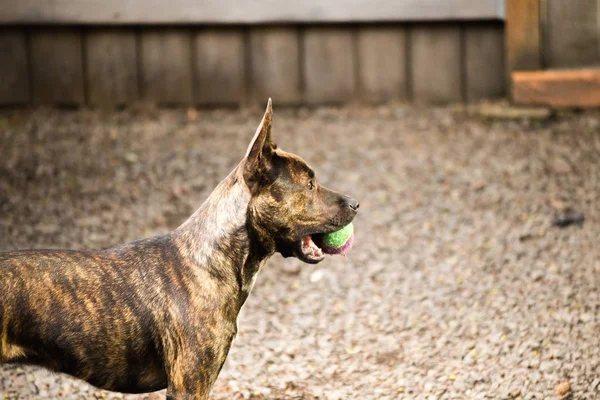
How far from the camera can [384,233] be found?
6.48 m

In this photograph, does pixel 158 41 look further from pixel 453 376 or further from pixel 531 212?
pixel 453 376

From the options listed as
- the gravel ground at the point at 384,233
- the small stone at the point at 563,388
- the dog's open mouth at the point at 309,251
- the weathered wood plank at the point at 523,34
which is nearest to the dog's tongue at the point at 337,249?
the dog's open mouth at the point at 309,251

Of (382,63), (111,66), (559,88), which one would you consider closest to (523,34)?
(559,88)

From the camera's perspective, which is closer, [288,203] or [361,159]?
[288,203]

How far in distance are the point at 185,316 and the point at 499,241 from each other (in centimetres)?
327

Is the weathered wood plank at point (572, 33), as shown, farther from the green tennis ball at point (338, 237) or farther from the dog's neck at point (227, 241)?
the dog's neck at point (227, 241)

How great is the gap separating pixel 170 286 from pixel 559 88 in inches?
196

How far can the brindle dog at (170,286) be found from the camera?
3.45 meters

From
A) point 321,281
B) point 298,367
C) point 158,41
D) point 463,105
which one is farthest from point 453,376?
point 158,41

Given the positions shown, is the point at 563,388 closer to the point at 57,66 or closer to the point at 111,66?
the point at 111,66

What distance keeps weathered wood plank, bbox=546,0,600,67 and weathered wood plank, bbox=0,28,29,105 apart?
15.3 ft

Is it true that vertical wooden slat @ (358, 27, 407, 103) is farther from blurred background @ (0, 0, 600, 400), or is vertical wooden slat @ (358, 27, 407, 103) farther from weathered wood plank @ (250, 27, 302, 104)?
weathered wood plank @ (250, 27, 302, 104)

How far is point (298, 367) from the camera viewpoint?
5.07 m

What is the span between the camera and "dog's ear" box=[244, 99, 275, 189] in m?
3.55
